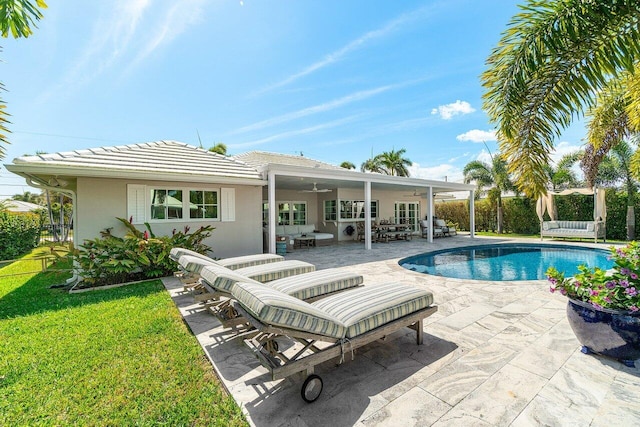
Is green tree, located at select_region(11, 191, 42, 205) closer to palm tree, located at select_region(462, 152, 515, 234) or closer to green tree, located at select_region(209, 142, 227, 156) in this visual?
A: green tree, located at select_region(209, 142, 227, 156)

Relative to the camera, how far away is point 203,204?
371 inches

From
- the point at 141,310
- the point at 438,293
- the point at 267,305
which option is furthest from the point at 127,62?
the point at 438,293

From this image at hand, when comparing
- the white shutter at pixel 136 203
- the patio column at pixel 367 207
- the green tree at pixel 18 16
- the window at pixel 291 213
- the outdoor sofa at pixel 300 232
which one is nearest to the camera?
the green tree at pixel 18 16

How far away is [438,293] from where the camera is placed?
5629 millimetres

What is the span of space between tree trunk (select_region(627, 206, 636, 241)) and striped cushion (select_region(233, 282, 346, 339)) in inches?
798

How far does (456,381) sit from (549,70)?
435cm

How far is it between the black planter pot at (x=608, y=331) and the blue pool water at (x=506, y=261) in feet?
16.6

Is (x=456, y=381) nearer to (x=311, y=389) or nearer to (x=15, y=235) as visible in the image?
(x=311, y=389)

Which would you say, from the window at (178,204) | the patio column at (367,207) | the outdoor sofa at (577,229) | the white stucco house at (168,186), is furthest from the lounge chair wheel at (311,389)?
the outdoor sofa at (577,229)

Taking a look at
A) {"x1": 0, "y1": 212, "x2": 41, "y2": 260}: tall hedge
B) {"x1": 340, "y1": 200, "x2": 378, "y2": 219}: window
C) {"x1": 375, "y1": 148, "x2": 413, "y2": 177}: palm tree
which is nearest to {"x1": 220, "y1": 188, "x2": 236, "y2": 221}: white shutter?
{"x1": 340, "y1": 200, "x2": 378, "y2": 219}: window

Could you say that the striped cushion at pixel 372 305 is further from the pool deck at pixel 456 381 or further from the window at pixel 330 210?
the window at pixel 330 210

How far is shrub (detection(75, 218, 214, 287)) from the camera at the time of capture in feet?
22.0

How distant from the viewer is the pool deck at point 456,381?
229cm

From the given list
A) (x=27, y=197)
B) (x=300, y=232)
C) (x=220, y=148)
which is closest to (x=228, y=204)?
(x=300, y=232)
